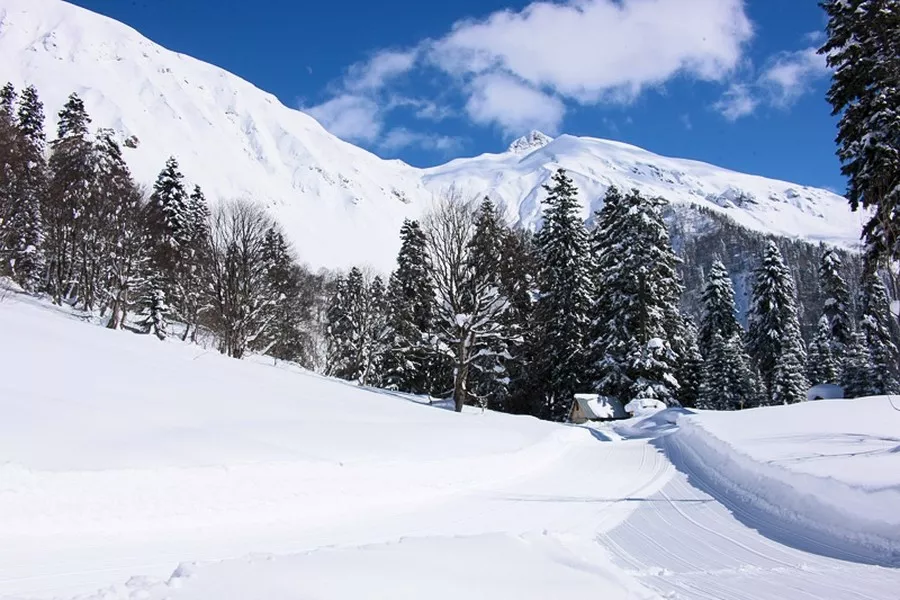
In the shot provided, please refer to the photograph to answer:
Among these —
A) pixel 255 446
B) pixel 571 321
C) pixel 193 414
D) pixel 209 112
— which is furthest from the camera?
pixel 209 112

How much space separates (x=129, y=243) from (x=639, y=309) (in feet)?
95.8

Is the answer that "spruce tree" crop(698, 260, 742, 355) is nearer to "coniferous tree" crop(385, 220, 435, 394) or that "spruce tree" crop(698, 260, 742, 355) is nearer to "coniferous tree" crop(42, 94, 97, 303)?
"coniferous tree" crop(385, 220, 435, 394)

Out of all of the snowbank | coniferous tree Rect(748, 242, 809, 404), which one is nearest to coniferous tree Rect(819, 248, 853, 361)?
coniferous tree Rect(748, 242, 809, 404)

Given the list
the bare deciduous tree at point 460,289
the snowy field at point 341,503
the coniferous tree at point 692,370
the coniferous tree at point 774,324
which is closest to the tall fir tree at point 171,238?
the bare deciduous tree at point 460,289

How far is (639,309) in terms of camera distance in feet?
105

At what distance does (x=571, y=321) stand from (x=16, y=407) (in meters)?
30.5

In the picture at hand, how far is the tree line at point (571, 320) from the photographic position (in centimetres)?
2503

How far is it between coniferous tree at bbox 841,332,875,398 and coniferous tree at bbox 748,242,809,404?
3.03m

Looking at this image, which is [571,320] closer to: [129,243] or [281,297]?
[281,297]

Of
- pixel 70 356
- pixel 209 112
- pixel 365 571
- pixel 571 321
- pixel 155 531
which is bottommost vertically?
pixel 155 531

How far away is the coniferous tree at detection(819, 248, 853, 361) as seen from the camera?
143 feet

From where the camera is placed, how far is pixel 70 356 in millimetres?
10984

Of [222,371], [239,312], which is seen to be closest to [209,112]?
[239,312]

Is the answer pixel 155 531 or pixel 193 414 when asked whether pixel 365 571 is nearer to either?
pixel 155 531
